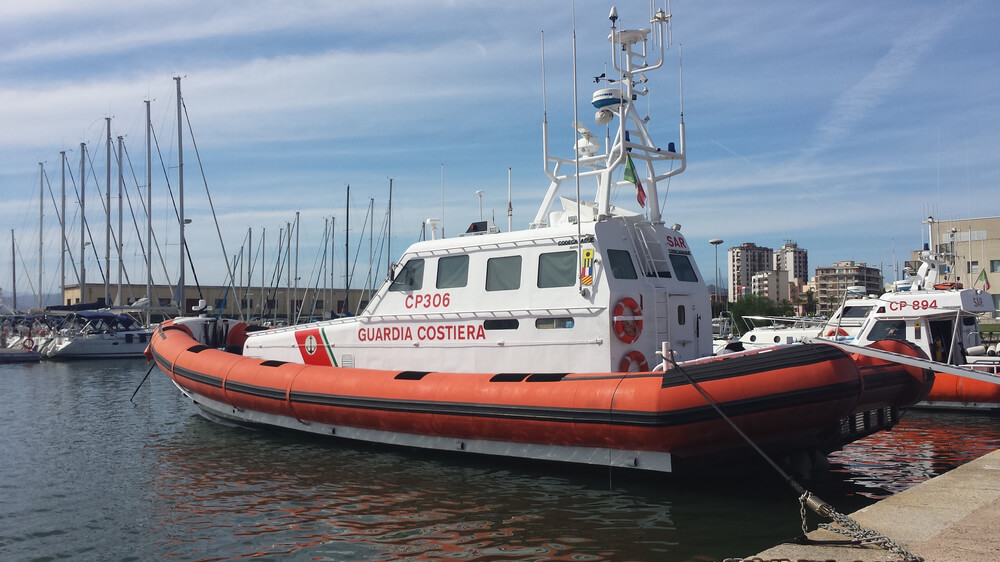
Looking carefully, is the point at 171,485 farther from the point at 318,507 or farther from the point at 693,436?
the point at 693,436

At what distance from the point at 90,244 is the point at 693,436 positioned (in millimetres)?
38946

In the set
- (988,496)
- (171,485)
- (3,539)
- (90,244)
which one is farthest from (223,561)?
(90,244)

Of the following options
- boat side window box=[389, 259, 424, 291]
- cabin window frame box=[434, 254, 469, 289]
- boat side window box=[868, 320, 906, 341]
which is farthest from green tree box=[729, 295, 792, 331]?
cabin window frame box=[434, 254, 469, 289]

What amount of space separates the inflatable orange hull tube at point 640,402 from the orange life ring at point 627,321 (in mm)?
722

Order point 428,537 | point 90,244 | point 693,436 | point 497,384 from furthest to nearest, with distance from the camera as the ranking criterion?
point 90,244, point 497,384, point 693,436, point 428,537

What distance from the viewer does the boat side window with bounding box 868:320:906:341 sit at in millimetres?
14539

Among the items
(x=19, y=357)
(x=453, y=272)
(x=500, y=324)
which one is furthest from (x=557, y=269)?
(x=19, y=357)

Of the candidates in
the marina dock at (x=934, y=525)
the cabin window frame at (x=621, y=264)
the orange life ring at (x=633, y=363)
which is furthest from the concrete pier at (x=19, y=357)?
the marina dock at (x=934, y=525)

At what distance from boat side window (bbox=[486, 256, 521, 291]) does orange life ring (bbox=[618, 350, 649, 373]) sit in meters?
1.54

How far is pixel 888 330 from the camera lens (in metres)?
14.6

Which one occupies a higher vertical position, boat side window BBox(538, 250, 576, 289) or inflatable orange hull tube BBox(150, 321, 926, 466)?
boat side window BBox(538, 250, 576, 289)

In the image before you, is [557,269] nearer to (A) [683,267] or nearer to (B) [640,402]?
(A) [683,267]

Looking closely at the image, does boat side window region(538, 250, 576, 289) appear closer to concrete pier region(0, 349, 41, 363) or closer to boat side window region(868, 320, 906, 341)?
boat side window region(868, 320, 906, 341)

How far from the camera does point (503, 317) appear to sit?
8.89 m
